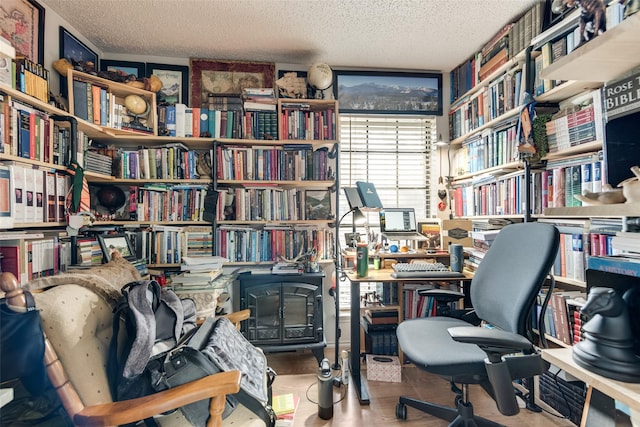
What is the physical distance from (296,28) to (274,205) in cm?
133

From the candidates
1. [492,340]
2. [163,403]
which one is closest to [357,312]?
[492,340]

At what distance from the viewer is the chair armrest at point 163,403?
0.96 metres

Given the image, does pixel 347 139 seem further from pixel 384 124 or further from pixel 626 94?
pixel 626 94

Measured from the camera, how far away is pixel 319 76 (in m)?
2.48

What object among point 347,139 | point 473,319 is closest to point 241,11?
point 347,139

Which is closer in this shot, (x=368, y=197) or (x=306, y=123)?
(x=368, y=197)

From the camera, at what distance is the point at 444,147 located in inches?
119

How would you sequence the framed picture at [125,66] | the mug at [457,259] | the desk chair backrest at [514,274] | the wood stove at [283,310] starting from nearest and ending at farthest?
the desk chair backrest at [514,274], the mug at [457,259], the wood stove at [283,310], the framed picture at [125,66]

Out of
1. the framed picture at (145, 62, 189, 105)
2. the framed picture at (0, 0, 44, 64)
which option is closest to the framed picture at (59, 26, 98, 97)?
the framed picture at (0, 0, 44, 64)

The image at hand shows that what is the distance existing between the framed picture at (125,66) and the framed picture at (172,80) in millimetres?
52

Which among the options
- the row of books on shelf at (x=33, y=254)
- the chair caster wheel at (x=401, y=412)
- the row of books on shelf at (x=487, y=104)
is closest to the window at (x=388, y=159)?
the row of books on shelf at (x=487, y=104)

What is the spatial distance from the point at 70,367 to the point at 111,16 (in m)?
2.23

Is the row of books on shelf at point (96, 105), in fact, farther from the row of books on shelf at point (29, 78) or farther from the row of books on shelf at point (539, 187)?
the row of books on shelf at point (539, 187)

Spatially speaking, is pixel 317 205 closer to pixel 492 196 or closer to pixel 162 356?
pixel 492 196
